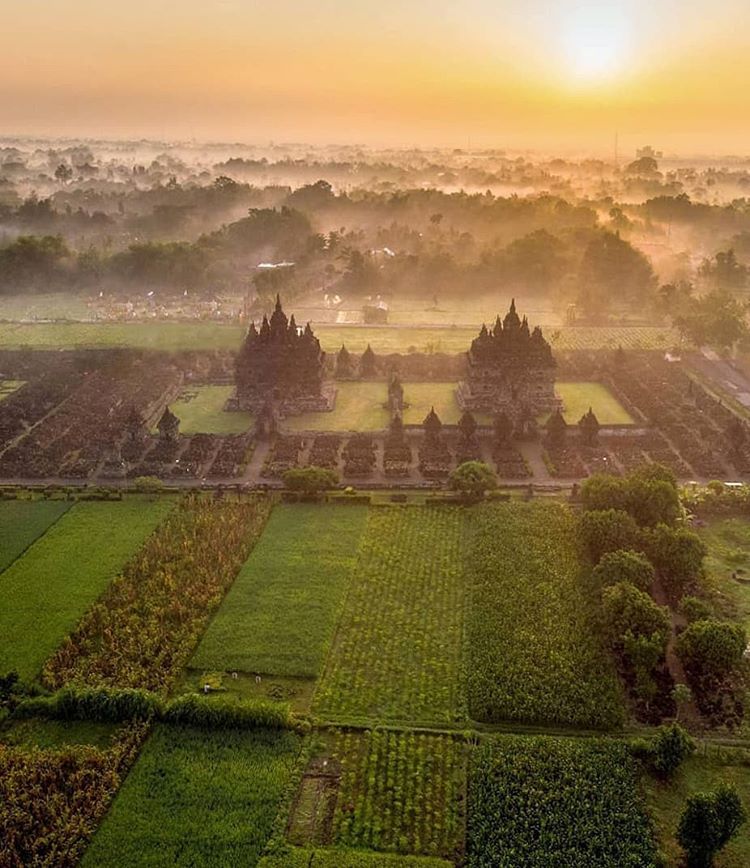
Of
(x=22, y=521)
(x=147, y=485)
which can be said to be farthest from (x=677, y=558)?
(x=22, y=521)

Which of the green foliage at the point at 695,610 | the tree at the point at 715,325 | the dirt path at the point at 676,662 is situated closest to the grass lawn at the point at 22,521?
the dirt path at the point at 676,662

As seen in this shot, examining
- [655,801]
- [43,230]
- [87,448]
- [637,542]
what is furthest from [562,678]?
[43,230]

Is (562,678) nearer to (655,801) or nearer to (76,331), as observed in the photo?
(655,801)

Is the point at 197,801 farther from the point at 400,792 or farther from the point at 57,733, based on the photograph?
the point at 400,792

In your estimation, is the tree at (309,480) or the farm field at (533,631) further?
the tree at (309,480)

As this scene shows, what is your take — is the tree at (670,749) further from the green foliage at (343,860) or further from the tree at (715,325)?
the tree at (715,325)

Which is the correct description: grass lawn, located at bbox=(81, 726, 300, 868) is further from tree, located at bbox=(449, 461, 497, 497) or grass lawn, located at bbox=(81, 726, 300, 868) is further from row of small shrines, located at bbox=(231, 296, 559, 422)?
row of small shrines, located at bbox=(231, 296, 559, 422)
